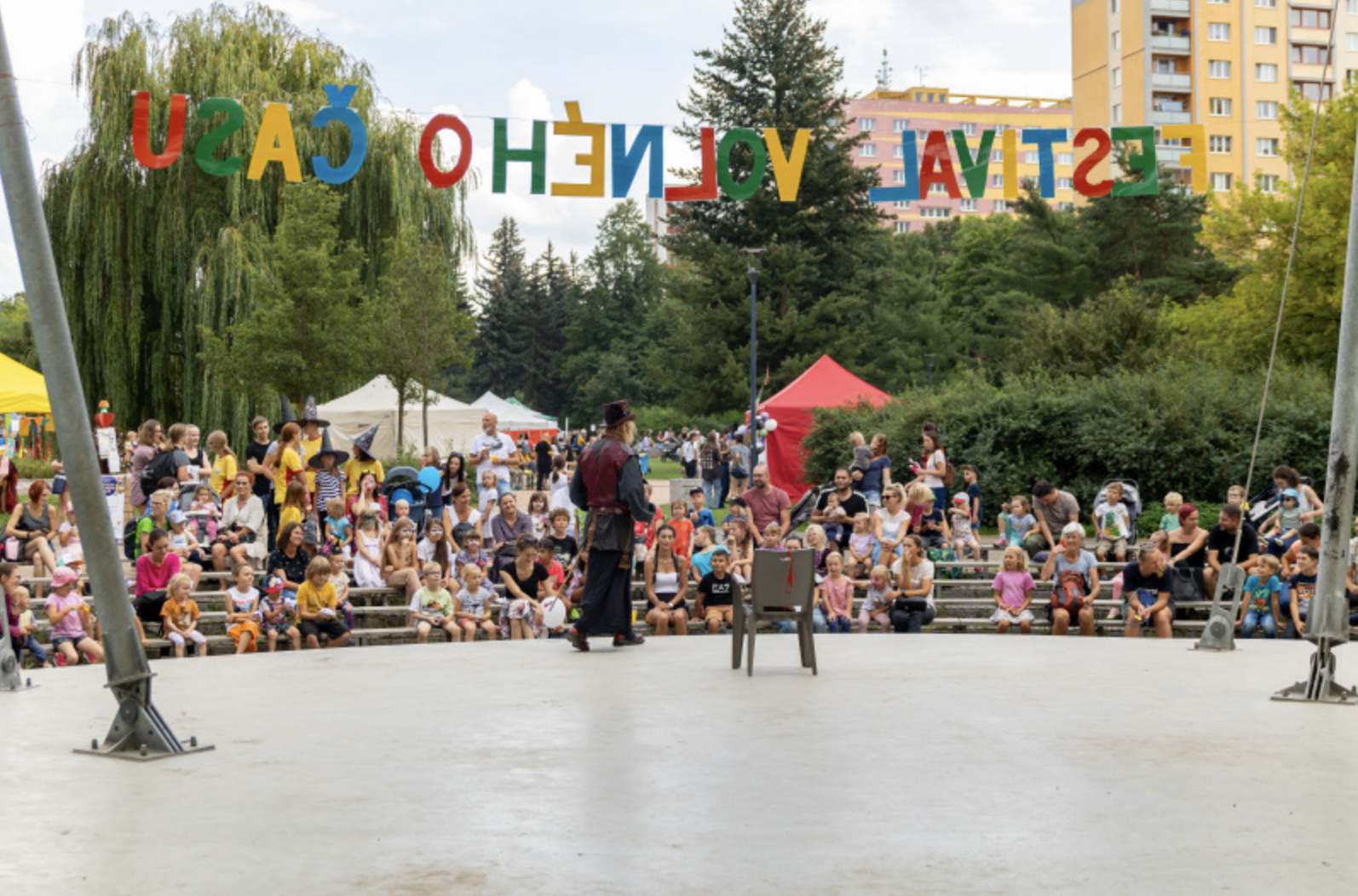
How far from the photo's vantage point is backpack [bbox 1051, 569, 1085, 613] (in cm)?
1412

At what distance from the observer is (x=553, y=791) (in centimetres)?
664

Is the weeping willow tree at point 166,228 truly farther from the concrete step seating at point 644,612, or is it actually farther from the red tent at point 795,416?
the concrete step seating at point 644,612

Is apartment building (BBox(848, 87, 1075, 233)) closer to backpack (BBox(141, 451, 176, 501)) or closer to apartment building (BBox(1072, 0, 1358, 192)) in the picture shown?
apartment building (BBox(1072, 0, 1358, 192))

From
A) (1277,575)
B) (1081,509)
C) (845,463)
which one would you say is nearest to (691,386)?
(845,463)

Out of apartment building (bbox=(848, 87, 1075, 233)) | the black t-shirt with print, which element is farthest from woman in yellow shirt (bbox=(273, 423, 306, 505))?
Result: apartment building (bbox=(848, 87, 1075, 233))

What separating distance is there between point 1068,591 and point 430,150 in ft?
26.5

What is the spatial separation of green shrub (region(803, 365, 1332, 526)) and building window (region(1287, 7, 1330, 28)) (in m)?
65.8

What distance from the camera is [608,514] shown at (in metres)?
11.5

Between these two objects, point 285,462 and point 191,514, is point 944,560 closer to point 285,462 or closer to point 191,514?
point 285,462

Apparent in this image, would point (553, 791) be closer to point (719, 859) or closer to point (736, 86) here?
point (719, 859)

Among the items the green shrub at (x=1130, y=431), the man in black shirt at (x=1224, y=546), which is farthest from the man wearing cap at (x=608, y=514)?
the green shrub at (x=1130, y=431)

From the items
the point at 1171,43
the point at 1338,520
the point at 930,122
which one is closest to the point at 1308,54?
the point at 1171,43

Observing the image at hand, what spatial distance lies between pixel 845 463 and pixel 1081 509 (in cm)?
555

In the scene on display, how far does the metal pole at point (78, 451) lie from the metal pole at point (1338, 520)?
22.9 ft
